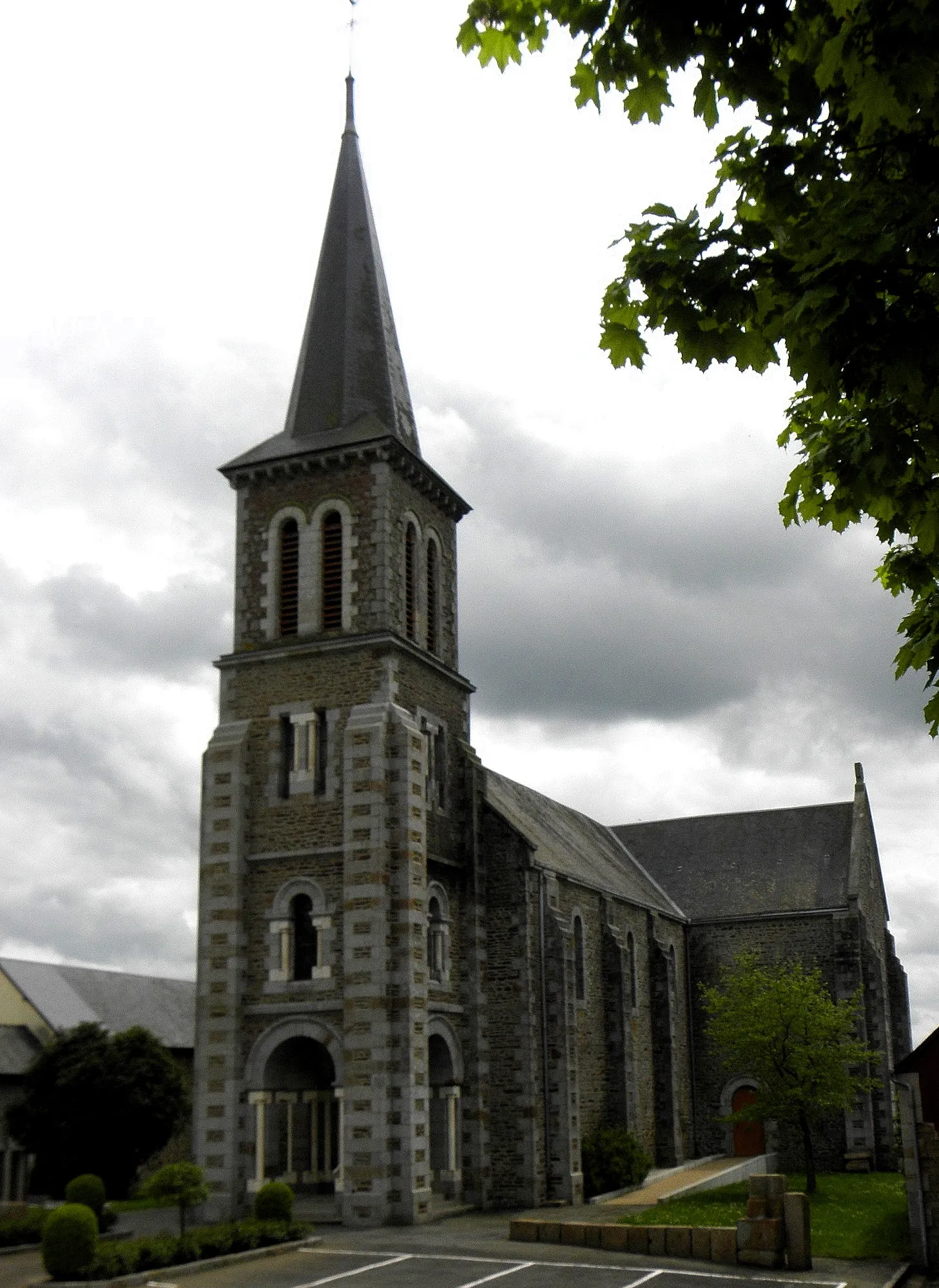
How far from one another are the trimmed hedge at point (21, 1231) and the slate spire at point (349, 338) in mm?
17882

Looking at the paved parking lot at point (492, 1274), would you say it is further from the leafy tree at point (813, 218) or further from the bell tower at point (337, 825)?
the leafy tree at point (813, 218)

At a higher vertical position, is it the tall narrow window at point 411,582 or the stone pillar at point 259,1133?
the tall narrow window at point 411,582

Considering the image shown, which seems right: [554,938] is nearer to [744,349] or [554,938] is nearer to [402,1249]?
[402,1249]

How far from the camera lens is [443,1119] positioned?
30.0 meters

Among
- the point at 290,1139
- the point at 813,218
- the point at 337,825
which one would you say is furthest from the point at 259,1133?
the point at 813,218

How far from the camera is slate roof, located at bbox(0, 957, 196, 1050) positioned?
45.6 meters

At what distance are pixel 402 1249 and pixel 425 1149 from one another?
3.87m

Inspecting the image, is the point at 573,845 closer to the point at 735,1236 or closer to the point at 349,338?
the point at 349,338

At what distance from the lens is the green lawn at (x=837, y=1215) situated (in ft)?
80.4

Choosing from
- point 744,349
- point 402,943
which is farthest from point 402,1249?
point 744,349

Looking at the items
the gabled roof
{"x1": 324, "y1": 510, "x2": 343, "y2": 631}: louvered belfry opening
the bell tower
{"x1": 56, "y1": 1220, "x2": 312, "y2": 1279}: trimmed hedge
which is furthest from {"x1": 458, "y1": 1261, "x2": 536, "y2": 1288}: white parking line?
the gabled roof

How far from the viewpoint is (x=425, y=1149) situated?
27.4 m

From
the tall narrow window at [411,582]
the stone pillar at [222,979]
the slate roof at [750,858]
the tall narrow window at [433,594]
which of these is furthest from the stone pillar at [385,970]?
the slate roof at [750,858]

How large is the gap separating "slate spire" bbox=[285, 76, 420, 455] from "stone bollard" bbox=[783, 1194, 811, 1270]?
18504 mm
